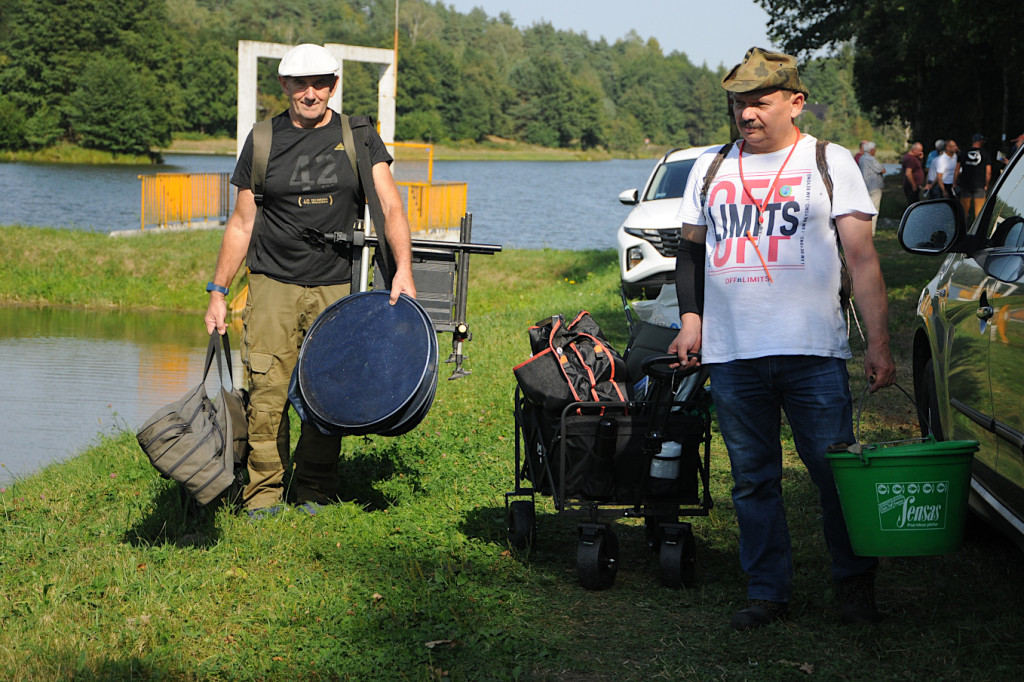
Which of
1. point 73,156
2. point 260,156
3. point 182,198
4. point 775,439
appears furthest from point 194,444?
point 73,156

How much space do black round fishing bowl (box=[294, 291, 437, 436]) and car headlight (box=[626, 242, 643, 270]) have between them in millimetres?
9512

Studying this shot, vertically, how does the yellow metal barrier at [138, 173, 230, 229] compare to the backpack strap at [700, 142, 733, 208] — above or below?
below

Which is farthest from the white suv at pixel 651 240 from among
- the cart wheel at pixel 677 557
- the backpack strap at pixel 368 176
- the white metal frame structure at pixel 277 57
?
the cart wheel at pixel 677 557

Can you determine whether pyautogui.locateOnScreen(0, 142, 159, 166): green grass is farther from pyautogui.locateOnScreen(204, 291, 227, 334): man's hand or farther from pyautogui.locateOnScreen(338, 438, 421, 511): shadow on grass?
pyautogui.locateOnScreen(204, 291, 227, 334): man's hand

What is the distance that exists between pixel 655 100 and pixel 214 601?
7372 inches

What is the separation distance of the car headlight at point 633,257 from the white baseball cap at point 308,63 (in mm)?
9579

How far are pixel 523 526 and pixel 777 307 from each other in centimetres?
180

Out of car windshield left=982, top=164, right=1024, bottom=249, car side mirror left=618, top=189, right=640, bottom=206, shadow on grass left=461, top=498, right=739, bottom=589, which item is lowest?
shadow on grass left=461, top=498, right=739, bottom=589

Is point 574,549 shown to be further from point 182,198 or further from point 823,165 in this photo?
point 182,198

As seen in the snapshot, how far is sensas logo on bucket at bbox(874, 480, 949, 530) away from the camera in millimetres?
3816

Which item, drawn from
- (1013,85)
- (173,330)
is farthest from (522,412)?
(1013,85)

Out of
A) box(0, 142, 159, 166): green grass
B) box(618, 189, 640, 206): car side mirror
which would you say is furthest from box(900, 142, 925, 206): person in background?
box(0, 142, 159, 166): green grass

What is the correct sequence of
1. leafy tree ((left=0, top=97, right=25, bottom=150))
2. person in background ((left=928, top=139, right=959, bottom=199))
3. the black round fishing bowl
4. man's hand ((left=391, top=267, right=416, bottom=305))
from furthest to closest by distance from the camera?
leafy tree ((left=0, top=97, right=25, bottom=150))
person in background ((left=928, top=139, right=959, bottom=199))
man's hand ((left=391, top=267, right=416, bottom=305))
the black round fishing bowl

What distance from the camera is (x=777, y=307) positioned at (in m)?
4.12
